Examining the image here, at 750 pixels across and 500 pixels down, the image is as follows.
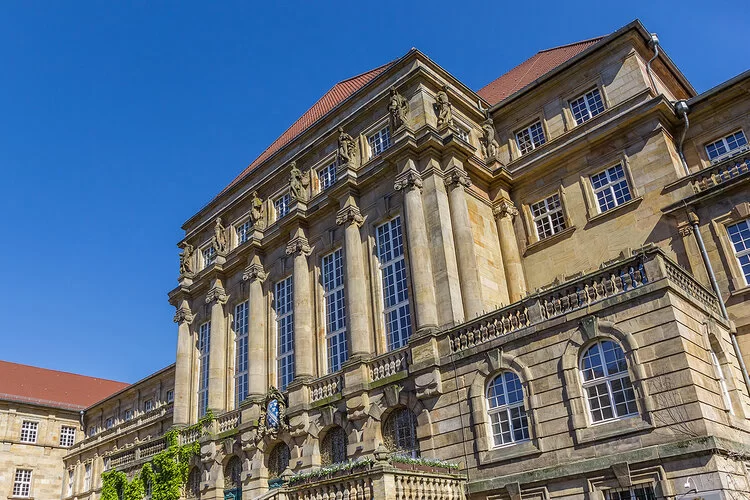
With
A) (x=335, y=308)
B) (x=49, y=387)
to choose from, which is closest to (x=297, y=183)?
(x=335, y=308)

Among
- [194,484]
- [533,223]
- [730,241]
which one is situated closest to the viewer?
[730,241]

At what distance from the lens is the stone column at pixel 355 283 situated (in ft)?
80.8

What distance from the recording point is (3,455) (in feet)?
163

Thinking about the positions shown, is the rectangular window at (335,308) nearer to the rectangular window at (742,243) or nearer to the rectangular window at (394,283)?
the rectangular window at (394,283)

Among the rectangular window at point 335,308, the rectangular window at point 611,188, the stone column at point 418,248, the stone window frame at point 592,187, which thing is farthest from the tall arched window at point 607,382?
the rectangular window at point 335,308

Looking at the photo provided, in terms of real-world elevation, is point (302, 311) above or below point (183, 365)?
below

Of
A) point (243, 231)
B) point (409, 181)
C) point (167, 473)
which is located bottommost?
point (167, 473)

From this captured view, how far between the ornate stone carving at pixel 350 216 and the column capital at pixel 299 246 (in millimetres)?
2591

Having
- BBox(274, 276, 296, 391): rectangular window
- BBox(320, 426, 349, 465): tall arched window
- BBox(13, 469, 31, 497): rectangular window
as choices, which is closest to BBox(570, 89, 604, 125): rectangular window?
BBox(274, 276, 296, 391): rectangular window

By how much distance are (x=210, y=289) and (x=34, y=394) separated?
29.8 m

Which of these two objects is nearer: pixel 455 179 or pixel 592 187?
pixel 455 179

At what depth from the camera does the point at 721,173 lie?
21.8m

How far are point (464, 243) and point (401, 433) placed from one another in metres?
7.07

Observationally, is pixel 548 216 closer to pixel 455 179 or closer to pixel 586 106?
pixel 455 179
